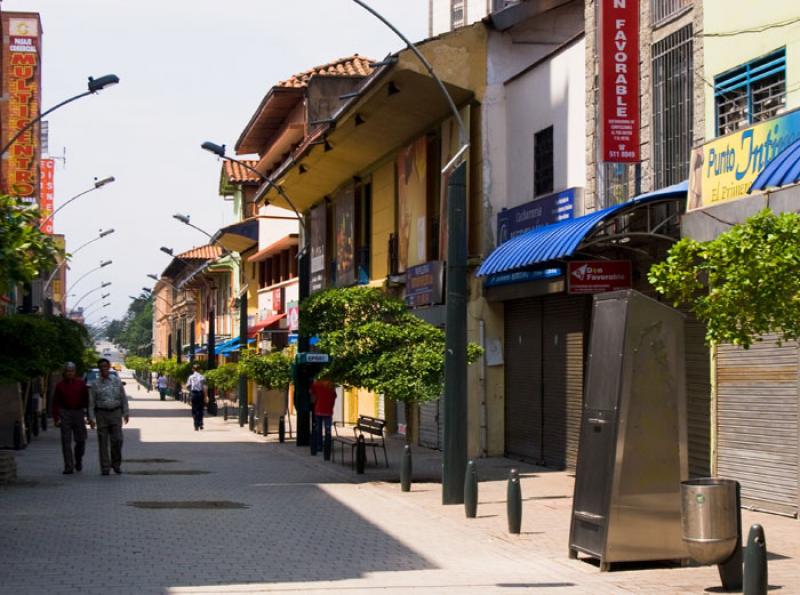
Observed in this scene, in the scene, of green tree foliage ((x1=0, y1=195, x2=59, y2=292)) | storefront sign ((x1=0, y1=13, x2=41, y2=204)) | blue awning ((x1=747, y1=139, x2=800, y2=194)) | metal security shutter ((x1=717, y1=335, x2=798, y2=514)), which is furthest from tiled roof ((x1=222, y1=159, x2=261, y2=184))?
blue awning ((x1=747, y1=139, x2=800, y2=194))

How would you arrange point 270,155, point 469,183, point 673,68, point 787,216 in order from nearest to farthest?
point 787,216, point 673,68, point 469,183, point 270,155

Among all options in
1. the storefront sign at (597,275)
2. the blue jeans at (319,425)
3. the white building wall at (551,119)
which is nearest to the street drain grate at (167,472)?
the blue jeans at (319,425)

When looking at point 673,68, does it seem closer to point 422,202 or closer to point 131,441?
point 422,202

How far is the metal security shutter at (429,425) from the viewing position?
1209 inches

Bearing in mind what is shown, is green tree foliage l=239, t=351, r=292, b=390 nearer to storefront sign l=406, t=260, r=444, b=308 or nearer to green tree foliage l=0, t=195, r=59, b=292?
storefront sign l=406, t=260, r=444, b=308

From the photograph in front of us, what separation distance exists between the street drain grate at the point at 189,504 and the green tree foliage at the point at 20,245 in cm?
476

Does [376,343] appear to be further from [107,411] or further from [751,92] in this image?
[751,92]

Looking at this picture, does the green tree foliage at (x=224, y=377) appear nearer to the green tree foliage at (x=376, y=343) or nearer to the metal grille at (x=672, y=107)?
the green tree foliage at (x=376, y=343)

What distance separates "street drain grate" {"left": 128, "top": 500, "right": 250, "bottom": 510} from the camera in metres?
18.0

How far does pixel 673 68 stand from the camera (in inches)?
772

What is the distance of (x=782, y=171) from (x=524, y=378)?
1261cm

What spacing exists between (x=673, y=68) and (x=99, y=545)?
1026 centimetres

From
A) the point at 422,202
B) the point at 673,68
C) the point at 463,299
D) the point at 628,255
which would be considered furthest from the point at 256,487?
the point at 422,202

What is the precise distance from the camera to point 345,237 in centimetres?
4006
